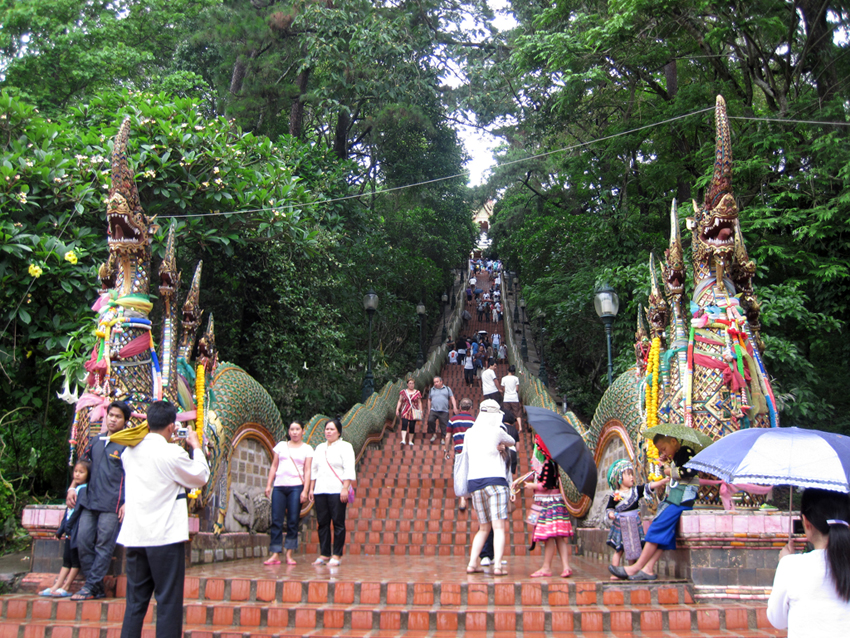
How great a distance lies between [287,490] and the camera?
26.6 ft

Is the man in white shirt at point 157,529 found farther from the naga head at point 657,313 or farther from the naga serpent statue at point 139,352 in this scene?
the naga head at point 657,313

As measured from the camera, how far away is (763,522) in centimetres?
601

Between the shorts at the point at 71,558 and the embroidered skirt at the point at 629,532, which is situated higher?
the embroidered skirt at the point at 629,532

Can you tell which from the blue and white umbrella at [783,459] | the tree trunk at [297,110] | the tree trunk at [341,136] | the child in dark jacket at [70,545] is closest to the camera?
the blue and white umbrella at [783,459]

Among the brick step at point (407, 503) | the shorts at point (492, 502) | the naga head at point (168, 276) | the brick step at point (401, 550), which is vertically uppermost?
the naga head at point (168, 276)

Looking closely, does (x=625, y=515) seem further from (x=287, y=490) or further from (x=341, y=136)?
(x=341, y=136)

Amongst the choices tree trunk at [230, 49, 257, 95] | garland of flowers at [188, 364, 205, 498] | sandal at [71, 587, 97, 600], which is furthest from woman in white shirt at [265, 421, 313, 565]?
tree trunk at [230, 49, 257, 95]

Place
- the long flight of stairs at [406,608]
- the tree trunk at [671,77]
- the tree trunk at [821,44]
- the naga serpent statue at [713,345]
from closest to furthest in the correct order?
the long flight of stairs at [406,608], the naga serpent statue at [713,345], the tree trunk at [821,44], the tree trunk at [671,77]

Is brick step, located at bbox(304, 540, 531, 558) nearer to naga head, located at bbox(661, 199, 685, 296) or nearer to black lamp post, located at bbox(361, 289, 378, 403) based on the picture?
naga head, located at bbox(661, 199, 685, 296)

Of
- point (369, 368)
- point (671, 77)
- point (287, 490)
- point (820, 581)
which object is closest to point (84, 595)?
point (287, 490)

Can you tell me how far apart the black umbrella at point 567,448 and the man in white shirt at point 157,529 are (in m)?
3.10

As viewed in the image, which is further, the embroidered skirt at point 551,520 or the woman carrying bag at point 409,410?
the woman carrying bag at point 409,410

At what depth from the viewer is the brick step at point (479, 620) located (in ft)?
17.8

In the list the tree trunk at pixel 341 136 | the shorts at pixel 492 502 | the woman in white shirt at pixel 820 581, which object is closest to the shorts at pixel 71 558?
the shorts at pixel 492 502
